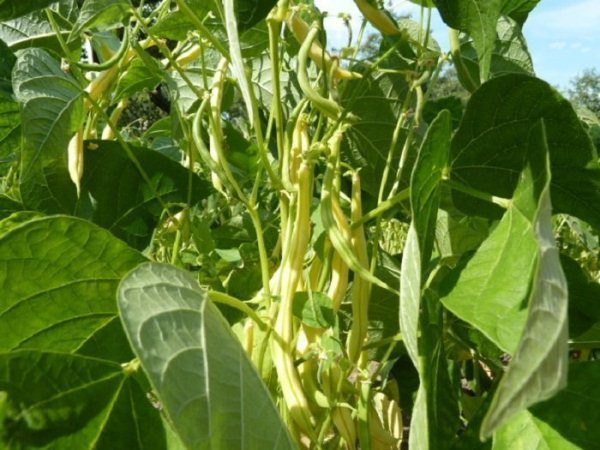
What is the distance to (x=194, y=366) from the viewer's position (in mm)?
308

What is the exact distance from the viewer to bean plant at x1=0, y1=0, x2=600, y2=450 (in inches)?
12.9

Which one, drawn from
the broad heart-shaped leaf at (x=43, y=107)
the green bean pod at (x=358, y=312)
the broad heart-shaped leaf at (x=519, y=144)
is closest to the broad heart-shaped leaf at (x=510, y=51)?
the broad heart-shaped leaf at (x=519, y=144)

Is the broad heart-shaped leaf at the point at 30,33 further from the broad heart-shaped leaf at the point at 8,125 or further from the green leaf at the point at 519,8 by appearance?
the green leaf at the point at 519,8

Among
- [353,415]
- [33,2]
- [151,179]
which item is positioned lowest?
[353,415]

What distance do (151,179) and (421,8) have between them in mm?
271

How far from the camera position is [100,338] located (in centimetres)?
44

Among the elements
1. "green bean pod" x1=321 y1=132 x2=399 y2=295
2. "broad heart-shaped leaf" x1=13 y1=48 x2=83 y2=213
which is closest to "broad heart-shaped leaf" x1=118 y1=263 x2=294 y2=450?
"green bean pod" x1=321 y1=132 x2=399 y2=295

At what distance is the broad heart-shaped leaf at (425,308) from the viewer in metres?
0.36

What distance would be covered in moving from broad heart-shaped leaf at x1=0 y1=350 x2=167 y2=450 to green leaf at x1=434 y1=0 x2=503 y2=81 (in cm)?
27

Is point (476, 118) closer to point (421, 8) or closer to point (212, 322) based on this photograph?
point (421, 8)

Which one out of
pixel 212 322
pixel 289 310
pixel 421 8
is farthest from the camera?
pixel 421 8

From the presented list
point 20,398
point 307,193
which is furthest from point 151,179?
point 20,398

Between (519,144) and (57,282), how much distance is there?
32 centimetres

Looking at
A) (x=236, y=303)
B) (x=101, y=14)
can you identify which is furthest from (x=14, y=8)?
(x=236, y=303)
